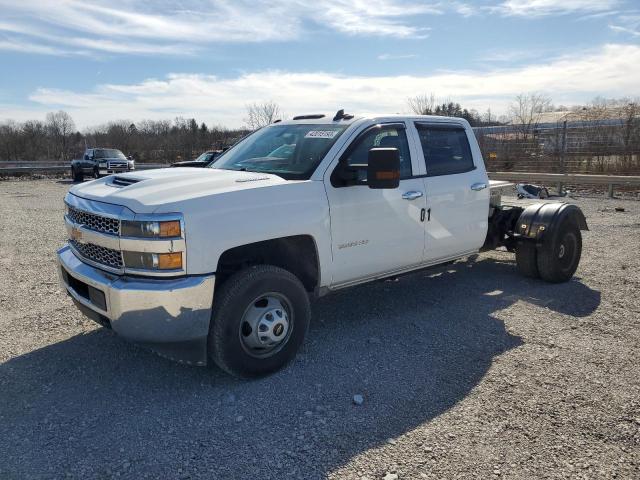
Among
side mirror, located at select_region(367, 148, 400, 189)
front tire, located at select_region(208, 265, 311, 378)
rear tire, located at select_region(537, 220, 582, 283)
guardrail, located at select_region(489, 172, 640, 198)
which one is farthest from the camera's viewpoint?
guardrail, located at select_region(489, 172, 640, 198)

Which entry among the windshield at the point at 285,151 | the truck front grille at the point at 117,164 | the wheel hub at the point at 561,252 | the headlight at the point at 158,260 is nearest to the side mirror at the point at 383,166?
the windshield at the point at 285,151

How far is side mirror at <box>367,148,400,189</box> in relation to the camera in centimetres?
394

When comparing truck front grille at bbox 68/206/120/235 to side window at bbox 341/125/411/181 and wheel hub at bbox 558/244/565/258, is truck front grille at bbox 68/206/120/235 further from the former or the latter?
wheel hub at bbox 558/244/565/258

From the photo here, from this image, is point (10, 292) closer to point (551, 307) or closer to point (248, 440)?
point (248, 440)

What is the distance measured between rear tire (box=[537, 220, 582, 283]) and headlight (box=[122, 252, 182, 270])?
4.57m

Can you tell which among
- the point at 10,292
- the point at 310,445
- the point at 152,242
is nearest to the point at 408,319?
the point at 310,445

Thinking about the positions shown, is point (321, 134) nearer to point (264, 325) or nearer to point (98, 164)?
point (264, 325)

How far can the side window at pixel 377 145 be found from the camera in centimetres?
436

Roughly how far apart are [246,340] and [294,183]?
4.07ft

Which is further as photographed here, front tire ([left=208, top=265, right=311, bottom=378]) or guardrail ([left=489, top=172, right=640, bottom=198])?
guardrail ([left=489, top=172, right=640, bottom=198])

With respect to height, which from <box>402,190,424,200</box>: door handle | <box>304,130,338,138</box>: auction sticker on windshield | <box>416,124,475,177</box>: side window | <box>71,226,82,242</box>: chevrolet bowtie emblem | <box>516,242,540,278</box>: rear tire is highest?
<box>304,130,338,138</box>: auction sticker on windshield

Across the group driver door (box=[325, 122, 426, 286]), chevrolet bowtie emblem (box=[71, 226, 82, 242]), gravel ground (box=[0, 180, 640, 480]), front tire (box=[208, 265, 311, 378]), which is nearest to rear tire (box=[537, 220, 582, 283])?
gravel ground (box=[0, 180, 640, 480])

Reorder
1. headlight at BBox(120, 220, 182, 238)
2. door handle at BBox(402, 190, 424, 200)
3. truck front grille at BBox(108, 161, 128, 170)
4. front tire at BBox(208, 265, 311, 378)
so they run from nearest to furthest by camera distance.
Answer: headlight at BBox(120, 220, 182, 238) → front tire at BBox(208, 265, 311, 378) → door handle at BBox(402, 190, 424, 200) → truck front grille at BBox(108, 161, 128, 170)

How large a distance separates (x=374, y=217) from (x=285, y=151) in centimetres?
101
